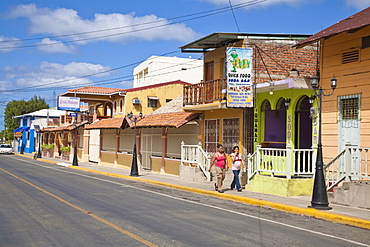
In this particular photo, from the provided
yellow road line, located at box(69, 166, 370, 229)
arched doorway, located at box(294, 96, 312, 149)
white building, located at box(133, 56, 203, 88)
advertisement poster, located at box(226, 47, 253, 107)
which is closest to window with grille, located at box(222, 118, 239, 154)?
advertisement poster, located at box(226, 47, 253, 107)

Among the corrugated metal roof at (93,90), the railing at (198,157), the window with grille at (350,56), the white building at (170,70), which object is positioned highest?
the white building at (170,70)

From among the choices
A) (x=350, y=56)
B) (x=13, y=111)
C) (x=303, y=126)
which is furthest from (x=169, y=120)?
(x=13, y=111)

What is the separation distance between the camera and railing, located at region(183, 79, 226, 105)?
20625mm

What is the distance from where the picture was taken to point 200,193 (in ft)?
59.0

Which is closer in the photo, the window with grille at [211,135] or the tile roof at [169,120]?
the window with grille at [211,135]

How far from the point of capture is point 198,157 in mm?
21891

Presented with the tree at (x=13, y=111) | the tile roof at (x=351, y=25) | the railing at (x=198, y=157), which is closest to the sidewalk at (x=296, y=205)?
the railing at (x=198, y=157)

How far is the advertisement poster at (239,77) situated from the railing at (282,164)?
2.49 metres

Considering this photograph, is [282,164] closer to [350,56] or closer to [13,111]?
[350,56]

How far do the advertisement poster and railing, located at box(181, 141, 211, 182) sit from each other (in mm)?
3677

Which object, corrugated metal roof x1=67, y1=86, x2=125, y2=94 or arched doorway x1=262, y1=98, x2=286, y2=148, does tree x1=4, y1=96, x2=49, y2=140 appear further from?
arched doorway x1=262, y1=98, x2=286, y2=148

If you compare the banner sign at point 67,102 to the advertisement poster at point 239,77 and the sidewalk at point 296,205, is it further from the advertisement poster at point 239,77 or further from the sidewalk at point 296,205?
the advertisement poster at point 239,77

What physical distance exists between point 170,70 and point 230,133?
37366 millimetres

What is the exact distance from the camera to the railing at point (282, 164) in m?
15.8
